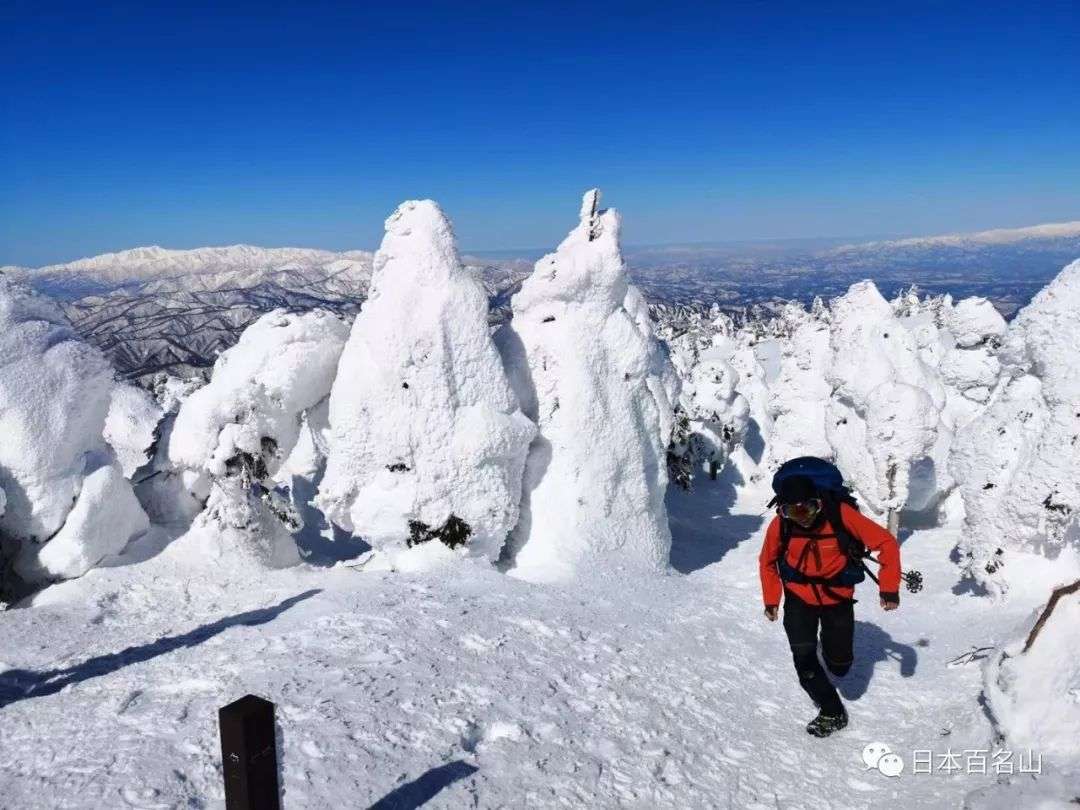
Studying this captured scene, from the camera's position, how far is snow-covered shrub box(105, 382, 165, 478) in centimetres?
1684

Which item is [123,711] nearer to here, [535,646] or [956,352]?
[535,646]

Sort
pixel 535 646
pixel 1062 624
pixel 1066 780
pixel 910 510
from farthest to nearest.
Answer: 1. pixel 910 510
2. pixel 535 646
3. pixel 1062 624
4. pixel 1066 780

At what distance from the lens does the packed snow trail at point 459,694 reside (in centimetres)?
512

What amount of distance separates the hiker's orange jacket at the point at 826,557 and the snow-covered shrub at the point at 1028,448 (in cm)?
702

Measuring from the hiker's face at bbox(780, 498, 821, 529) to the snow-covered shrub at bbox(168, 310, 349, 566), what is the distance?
32.5 feet

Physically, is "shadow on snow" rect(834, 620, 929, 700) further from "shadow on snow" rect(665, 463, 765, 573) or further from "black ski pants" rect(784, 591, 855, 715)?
"shadow on snow" rect(665, 463, 765, 573)

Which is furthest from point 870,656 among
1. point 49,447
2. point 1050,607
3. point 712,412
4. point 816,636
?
point 712,412

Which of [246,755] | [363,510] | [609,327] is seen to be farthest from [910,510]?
[246,755]

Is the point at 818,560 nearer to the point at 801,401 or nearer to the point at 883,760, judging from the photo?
the point at 883,760

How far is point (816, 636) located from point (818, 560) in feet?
2.39

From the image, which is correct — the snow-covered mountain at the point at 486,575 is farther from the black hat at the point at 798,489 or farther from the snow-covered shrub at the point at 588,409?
the black hat at the point at 798,489

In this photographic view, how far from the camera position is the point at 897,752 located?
19.9 feet

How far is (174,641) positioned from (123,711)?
2529 mm

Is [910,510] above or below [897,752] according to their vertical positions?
below
